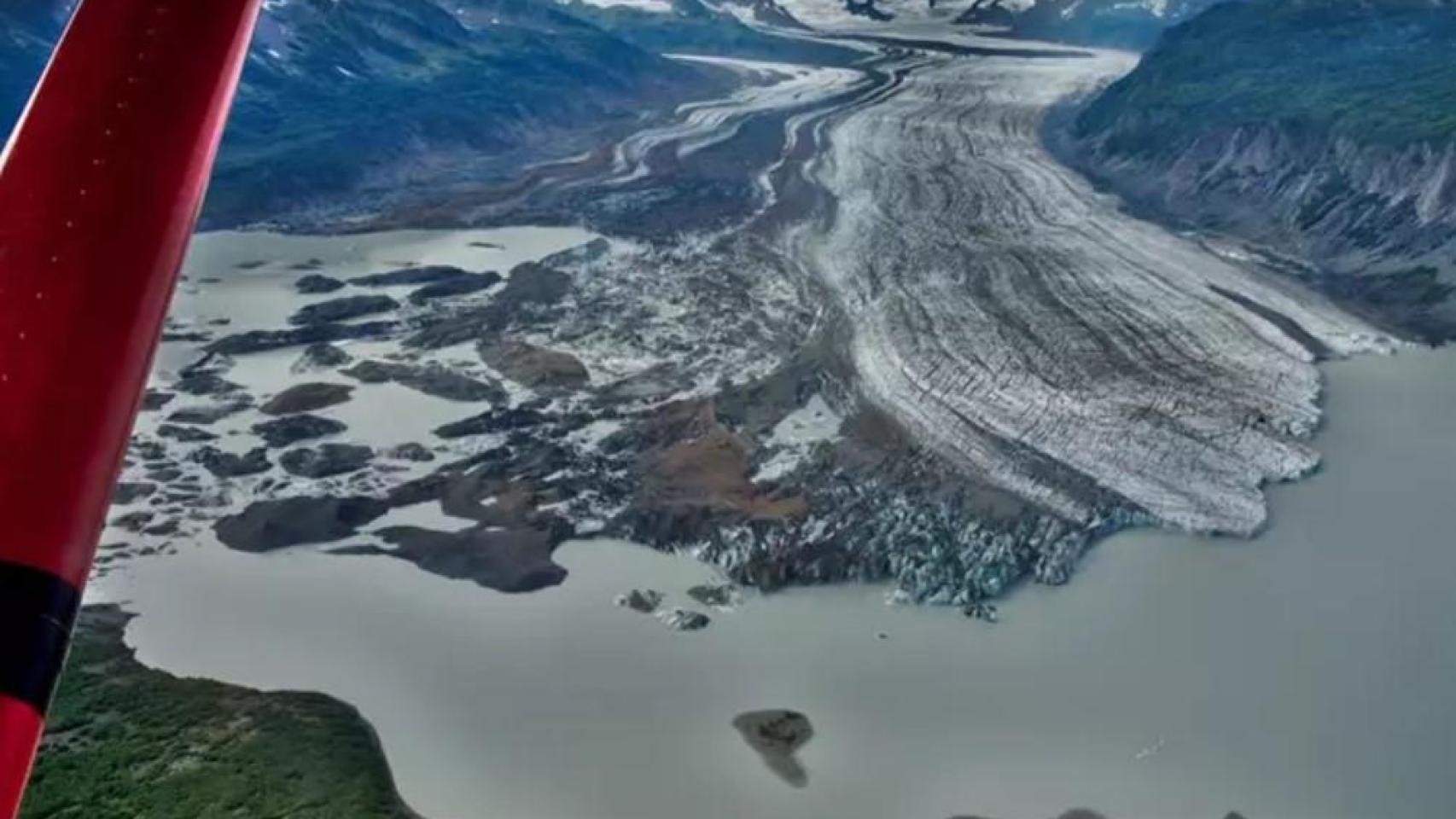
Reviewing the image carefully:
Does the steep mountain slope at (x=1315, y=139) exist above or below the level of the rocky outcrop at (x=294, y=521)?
below

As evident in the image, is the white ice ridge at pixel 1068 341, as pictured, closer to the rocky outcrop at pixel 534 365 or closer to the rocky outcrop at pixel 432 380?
the rocky outcrop at pixel 534 365

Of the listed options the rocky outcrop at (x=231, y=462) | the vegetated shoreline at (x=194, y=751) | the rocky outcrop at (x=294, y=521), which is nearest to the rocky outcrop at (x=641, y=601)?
the vegetated shoreline at (x=194, y=751)

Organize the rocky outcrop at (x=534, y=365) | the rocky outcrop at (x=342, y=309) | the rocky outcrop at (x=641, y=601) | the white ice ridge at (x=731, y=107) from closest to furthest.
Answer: the rocky outcrop at (x=641, y=601) → the rocky outcrop at (x=534, y=365) → the rocky outcrop at (x=342, y=309) → the white ice ridge at (x=731, y=107)

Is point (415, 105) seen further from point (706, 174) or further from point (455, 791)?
point (455, 791)

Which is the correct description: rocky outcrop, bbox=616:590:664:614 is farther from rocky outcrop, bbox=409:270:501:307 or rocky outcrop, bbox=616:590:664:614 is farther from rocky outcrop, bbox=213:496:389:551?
rocky outcrop, bbox=409:270:501:307

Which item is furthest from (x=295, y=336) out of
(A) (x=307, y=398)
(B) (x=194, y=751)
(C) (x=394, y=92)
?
(C) (x=394, y=92)

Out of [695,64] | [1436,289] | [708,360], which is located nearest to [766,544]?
[708,360]

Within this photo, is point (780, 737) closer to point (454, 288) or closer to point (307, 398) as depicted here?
point (307, 398)
